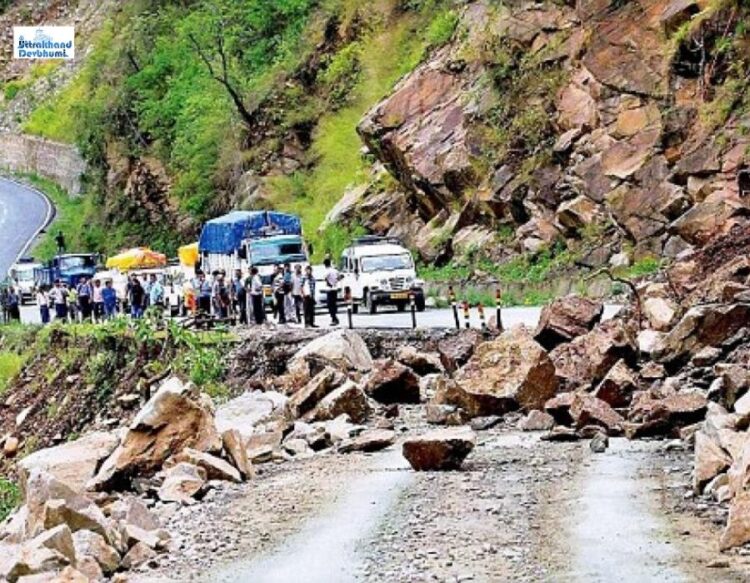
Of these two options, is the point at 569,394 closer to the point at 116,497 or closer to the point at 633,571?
the point at 116,497

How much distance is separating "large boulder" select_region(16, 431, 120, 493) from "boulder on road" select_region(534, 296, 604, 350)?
735 centimetres

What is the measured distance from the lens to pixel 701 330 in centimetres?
2288

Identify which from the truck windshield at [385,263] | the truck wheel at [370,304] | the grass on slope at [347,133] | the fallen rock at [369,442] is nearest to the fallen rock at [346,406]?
the fallen rock at [369,442]

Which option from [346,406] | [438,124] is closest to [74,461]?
[346,406]

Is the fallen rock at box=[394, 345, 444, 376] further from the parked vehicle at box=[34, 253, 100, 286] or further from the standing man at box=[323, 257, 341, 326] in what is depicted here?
the parked vehicle at box=[34, 253, 100, 286]

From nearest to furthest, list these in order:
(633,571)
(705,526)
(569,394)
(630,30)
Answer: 1. (633,571)
2. (705,526)
3. (569,394)
4. (630,30)

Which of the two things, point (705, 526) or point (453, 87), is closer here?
point (705, 526)

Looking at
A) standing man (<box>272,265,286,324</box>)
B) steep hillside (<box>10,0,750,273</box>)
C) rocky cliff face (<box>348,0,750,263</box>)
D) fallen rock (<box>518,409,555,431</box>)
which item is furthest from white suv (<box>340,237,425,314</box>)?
fallen rock (<box>518,409,555,431</box>)

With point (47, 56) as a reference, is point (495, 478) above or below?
below

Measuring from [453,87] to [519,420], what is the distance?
3078cm

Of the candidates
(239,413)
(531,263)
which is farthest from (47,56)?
(239,413)

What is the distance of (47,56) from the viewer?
125125 millimetres

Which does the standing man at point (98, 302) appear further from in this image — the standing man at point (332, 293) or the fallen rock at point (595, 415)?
the fallen rock at point (595, 415)

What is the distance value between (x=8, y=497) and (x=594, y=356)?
885 cm
